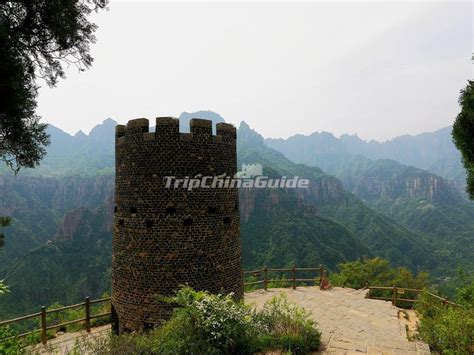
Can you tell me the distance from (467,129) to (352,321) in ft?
26.3

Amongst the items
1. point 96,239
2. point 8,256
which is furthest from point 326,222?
point 8,256

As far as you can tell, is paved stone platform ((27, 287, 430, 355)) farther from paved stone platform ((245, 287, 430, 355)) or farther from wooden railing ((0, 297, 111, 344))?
wooden railing ((0, 297, 111, 344))

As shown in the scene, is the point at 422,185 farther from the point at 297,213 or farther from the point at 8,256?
the point at 8,256

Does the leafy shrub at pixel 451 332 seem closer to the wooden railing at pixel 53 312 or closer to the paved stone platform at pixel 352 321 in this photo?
the paved stone platform at pixel 352 321

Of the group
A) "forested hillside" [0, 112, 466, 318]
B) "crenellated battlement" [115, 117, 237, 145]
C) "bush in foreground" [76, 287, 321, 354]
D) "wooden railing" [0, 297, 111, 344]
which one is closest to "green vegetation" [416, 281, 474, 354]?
"bush in foreground" [76, 287, 321, 354]

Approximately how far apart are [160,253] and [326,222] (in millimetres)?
80644

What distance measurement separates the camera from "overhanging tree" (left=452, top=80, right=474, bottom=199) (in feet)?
36.9

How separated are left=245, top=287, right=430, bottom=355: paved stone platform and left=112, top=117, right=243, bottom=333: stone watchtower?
9.90 ft

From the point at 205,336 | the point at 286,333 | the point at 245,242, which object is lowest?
the point at 245,242

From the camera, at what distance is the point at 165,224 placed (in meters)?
9.16

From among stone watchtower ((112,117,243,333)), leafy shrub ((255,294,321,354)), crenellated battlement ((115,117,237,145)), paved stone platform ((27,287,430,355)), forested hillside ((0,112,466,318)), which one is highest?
crenellated battlement ((115,117,237,145))

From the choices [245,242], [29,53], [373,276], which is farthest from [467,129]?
[245,242]

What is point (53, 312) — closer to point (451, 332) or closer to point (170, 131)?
point (170, 131)

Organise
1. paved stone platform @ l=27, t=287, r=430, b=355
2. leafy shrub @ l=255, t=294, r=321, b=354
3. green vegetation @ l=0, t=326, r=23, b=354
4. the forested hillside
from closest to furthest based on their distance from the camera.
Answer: green vegetation @ l=0, t=326, r=23, b=354 < leafy shrub @ l=255, t=294, r=321, b=354 < paved stone platform @ l=27, t=287, r=430, b=355 < the forested hillside
